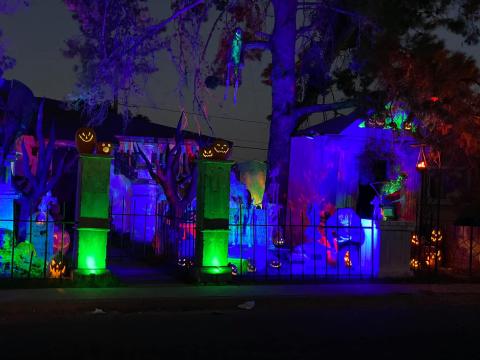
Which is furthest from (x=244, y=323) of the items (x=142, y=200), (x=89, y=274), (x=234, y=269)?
(x=142, y=200)

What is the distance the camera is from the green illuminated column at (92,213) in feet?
41.3

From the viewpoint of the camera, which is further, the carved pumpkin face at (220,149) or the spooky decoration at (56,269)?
the carved pumpkin face at (220,149)

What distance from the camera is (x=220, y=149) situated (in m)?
13.2

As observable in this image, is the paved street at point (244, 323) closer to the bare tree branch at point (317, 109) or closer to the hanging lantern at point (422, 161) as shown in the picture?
the hanging lantern at point (422, 161)

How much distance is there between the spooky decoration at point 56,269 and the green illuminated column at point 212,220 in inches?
108

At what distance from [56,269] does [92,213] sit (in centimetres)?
153

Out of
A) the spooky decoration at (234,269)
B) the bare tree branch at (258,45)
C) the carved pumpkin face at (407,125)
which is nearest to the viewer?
the spooky decoration at (234,269)

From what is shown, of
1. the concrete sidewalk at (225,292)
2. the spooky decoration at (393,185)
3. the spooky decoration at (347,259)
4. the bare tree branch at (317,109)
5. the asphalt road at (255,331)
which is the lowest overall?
the asphalt road at (255,331)

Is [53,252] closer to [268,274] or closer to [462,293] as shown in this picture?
[268,274]

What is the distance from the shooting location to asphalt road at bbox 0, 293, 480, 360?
7.62 meters

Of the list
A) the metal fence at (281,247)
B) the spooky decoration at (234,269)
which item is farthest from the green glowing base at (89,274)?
the spooky decoration at (234,269)

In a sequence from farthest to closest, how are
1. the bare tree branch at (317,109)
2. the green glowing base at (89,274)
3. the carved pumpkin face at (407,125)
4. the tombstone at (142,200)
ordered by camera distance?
the tombstone at (142,200)
the bare tree branch at (317,109)
the carved pumpkin face at (407,125)
the green glowing base at (89,274)

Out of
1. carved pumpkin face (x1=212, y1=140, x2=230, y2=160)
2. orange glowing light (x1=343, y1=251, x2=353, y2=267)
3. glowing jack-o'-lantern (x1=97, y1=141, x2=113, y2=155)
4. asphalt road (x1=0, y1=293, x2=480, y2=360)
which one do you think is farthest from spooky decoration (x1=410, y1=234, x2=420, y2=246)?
glowing jack-o'-lantern (x1=97, y1=141, x2=113, y2=155)

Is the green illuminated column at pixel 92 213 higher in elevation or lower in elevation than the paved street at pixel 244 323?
higher
